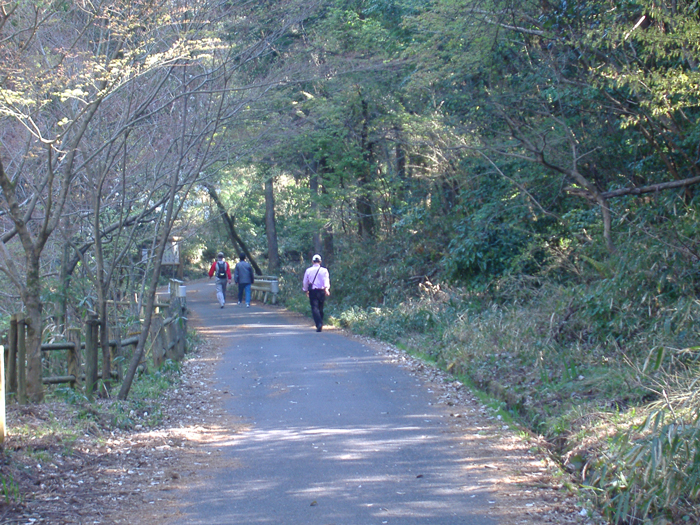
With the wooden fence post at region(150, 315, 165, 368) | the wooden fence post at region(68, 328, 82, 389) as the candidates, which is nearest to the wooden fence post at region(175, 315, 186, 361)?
the wooden fence post at region(150, 315, 165, 368)

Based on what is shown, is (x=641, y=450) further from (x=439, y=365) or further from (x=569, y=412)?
(x=439, y=365)

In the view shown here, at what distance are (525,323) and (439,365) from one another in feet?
5.24

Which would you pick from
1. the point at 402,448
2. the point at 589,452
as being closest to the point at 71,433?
the point at 402,448

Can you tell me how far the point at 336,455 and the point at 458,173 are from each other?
463 inches

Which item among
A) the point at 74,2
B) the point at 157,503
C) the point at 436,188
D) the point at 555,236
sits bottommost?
the point at 157,503

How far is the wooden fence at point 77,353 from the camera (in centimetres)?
696

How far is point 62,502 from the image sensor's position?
4.84m

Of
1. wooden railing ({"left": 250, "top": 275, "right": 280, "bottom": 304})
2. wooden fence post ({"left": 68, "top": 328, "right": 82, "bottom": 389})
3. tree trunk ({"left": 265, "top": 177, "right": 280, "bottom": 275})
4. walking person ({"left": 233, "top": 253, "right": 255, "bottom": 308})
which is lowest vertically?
wooden fence post ({"left": 68, "top": 328, "right": 82, "bottom": 389})

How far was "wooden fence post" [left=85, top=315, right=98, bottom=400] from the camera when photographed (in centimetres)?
782

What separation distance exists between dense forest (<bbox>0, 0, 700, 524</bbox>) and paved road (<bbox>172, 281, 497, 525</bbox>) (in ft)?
3.48

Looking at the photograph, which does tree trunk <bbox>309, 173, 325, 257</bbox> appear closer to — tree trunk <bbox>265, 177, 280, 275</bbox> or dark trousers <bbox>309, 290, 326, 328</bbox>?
tree trunk <bbox>265, 177, 280, 275</bbox>

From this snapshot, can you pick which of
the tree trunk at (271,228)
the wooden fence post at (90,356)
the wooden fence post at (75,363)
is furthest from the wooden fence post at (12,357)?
the tree trunk at (271,228)

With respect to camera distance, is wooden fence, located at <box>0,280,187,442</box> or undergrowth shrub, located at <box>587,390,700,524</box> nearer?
undergrowth shrub, located at <box>587,390,700,524</box>

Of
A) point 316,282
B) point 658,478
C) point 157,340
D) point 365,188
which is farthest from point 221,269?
point 658,478
